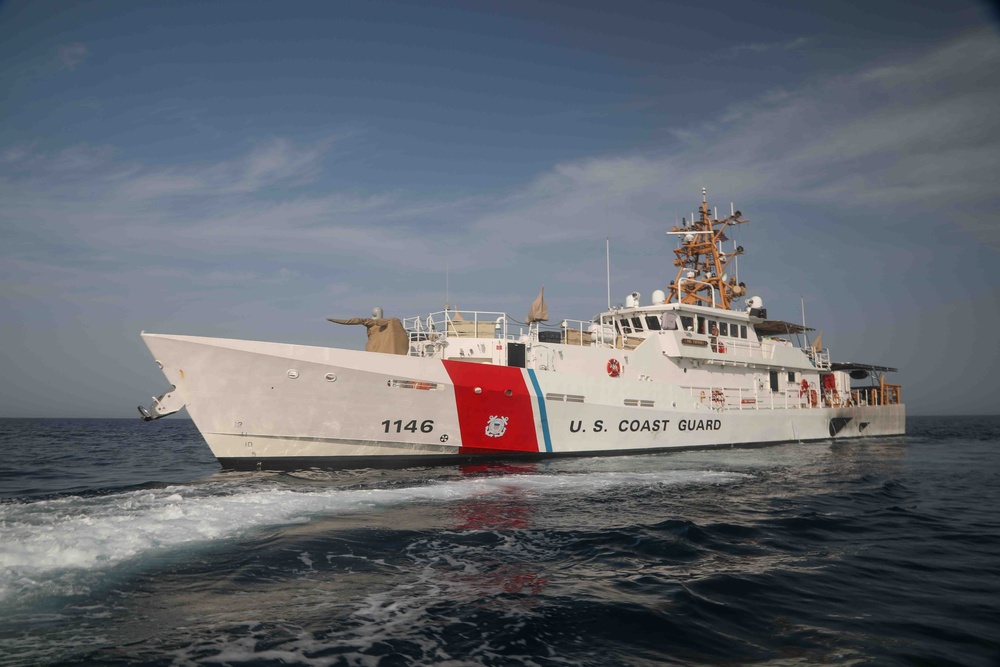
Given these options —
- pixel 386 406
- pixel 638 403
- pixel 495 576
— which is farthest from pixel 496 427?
pixel 495 576

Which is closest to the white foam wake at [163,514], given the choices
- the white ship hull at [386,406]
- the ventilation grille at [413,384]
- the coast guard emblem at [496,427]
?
the white ship hull at [386,406]

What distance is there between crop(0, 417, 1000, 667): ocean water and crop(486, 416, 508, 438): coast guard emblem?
4474 millimetres

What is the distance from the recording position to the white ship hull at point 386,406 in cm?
1372

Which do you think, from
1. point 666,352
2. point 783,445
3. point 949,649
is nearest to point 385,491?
point 949,649

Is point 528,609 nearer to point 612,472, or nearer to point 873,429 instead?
point 612,472

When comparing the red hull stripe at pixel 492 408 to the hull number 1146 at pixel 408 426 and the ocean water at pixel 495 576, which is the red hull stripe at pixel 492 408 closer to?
the hull number 1146 at pixel 408 426

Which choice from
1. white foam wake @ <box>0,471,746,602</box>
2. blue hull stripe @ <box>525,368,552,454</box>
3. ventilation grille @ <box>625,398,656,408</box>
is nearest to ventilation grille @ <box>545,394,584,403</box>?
blue hull stripe @ <box>525,368,552,454</box>

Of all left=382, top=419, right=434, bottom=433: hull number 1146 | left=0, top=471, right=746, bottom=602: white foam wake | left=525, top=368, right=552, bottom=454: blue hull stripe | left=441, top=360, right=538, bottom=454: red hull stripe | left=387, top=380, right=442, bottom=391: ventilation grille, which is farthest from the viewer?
left=525, top=368, right=552, bottom=454: blue hull stripe

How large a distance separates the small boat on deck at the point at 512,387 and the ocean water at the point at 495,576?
2.93m

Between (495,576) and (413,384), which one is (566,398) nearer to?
(413,384)

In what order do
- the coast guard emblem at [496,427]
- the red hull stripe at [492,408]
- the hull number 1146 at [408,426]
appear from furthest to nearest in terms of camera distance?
1. the coast guard emblem at [496,427]
2. the red hull stripe at [492,408]
3. the hull number 1146 at [408,426]

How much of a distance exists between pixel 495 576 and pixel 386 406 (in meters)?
9.56

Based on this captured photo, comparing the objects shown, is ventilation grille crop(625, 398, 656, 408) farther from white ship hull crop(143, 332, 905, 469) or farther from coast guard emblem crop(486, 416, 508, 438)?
coast guard emblem crop(486, 416, 508, 438)

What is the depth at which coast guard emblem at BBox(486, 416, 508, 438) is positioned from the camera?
53.1 feet
